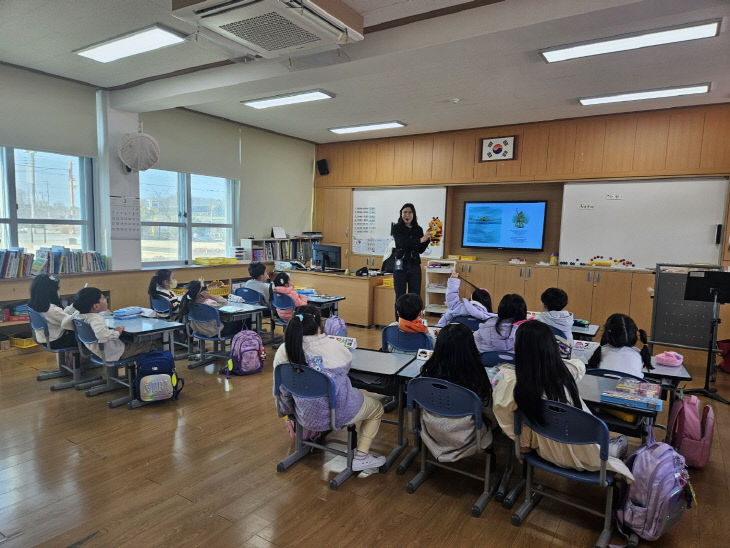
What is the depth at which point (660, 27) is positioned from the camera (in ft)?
10.8

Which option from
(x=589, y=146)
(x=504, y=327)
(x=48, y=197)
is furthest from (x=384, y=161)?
(x=504, y=327)

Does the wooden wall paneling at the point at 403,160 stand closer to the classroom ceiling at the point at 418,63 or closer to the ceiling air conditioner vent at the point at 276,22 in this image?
the classroom ceiling at the point at 418,63

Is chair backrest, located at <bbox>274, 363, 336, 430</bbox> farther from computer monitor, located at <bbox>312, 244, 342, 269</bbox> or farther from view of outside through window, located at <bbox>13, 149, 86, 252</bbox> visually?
computer monitor, located at <bbox>312, 244, 342, 269</bbox>

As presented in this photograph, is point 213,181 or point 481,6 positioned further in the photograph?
point 213,181

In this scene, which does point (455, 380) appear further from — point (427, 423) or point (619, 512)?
point (619, 512)

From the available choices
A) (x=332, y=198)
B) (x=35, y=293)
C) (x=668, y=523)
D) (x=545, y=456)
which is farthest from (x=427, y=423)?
(x=332, y=198)

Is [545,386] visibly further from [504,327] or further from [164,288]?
[164,288]

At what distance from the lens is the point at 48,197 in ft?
17.8

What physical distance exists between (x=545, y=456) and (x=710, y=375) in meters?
3.53

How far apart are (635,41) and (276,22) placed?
2.82 metres

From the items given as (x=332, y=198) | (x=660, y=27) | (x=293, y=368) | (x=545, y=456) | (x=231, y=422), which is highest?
(x=660, y=27)

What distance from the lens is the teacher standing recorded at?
541cm

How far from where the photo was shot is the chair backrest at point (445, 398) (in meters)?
2.29

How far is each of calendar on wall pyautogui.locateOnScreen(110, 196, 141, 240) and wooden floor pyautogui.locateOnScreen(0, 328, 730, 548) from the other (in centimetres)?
282
